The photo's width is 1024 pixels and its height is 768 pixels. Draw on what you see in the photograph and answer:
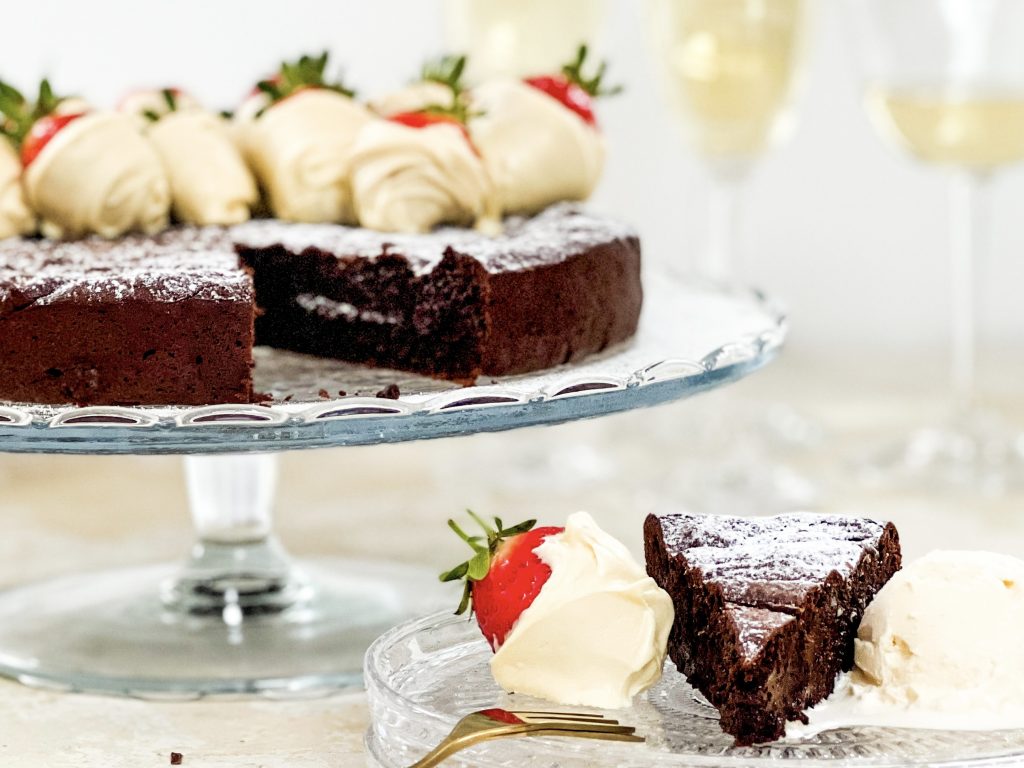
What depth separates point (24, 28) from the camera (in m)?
4.56

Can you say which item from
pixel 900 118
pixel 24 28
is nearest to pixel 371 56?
pixel 24 28

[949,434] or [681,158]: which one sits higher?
[681,158]

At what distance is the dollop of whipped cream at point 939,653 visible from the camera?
176 centimetres

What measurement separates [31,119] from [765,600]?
1.52 meters

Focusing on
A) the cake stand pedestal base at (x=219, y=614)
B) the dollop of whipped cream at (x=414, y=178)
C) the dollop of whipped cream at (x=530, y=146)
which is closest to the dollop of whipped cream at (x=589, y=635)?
the cake stand pedestal base at (x=219, y=614)

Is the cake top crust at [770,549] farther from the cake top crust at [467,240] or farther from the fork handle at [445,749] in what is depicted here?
the cake top crust at [467,240]

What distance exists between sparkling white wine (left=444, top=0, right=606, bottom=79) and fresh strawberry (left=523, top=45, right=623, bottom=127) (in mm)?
747

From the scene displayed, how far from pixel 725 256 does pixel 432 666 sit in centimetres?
230

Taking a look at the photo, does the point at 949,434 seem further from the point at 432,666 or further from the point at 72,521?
the point at 432,666

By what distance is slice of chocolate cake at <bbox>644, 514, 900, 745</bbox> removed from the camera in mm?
1711

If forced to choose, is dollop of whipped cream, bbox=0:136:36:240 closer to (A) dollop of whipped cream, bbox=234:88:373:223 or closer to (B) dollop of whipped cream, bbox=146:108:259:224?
(B) dollop of whipped cream, bbox=146:108:259:224

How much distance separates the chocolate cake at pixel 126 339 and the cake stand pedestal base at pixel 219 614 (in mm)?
389

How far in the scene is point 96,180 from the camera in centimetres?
259

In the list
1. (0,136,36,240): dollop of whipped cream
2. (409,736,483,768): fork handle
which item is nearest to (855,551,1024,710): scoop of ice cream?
(409,736,483,768): fork handle
